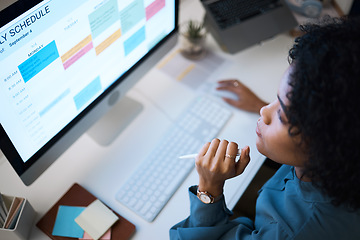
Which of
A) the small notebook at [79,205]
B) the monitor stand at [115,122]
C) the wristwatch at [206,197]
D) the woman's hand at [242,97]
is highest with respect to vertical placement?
the wristwatch at [206,197]

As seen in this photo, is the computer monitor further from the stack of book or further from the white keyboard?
the white keyboard

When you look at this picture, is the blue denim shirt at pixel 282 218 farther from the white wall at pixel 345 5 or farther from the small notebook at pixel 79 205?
the white wall at pixel 345 5

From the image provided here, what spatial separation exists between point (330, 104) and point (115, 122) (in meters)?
0.67

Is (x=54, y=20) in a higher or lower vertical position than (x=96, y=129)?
higher

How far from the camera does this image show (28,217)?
81 centimetres

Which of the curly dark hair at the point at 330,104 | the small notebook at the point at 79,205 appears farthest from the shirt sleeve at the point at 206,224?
the curly dark hair at the point at 330,104

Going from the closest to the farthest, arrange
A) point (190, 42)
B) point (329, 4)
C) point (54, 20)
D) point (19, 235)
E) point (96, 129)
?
point (54, 20) < point (19, 235) < point (96, 129) < point (190, 42) < point (329, 4)

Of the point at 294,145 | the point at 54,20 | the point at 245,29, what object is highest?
the point at 54,20

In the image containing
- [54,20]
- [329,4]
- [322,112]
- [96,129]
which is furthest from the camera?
[329,4]

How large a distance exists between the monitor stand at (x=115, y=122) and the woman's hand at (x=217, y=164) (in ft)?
1.07

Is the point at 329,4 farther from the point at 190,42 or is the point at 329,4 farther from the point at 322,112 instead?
the point at 322,112

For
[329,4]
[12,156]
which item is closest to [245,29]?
[329,4]

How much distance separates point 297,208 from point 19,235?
23.8 inches

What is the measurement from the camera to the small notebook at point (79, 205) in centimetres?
83
